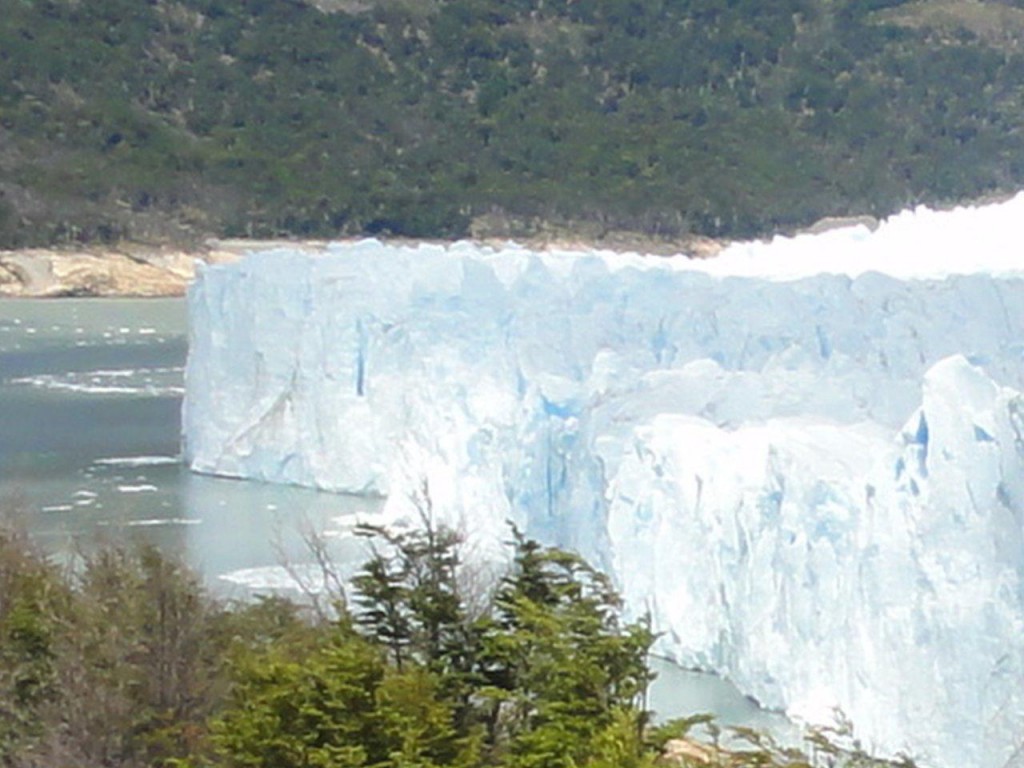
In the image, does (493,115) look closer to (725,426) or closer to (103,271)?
(103,271)

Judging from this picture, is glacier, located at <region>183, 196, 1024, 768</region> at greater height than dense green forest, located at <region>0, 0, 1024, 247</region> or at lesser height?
lesser

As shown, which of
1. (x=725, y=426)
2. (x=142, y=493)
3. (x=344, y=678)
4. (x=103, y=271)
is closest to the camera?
(x=344, y=678)

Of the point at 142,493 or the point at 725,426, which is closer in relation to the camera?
the point at 725,426

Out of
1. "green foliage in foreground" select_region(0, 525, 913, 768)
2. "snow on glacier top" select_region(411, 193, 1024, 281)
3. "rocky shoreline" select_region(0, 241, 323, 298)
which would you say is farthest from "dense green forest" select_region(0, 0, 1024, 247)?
"green foliage in foreground" select_region(0, 525, 913, 768)

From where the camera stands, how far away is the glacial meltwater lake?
1158 centimetres

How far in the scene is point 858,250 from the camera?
16.4 m

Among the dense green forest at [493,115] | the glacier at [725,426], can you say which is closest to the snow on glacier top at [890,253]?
the glacier at [725,426]

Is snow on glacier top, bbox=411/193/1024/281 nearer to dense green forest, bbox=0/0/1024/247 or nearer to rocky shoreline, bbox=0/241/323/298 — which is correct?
rocky shoreline, bbox=0/241/323/298

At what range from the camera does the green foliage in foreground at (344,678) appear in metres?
5.23

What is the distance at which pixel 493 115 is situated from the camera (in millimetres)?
50875

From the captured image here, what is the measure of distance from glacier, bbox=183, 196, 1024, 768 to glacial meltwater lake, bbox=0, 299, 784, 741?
0.99 feet

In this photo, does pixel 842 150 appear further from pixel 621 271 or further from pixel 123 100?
pixel 621 271

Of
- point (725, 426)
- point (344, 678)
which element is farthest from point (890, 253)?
point (344, 678)

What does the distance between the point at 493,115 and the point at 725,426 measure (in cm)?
4032
